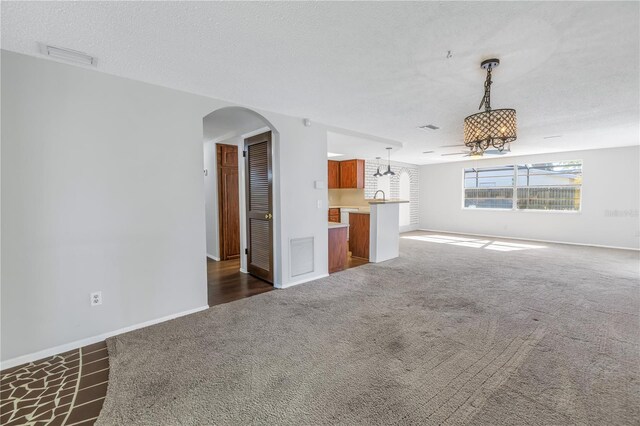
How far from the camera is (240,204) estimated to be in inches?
184

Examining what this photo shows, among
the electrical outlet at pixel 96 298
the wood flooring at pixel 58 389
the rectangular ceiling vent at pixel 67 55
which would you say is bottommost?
the wood flooring at pixel 58 389

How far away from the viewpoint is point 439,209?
31.3 ft

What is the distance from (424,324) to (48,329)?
322 cm

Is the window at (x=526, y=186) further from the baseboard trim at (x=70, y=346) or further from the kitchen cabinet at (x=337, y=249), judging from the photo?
the baseboard trim at (x=70, y=346)

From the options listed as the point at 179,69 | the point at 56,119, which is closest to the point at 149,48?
the point at 179,69

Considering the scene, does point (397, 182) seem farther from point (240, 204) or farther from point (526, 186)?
point (240, 204)

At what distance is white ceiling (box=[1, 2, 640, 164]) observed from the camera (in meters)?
1.69

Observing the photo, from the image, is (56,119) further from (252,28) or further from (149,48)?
(252,28)

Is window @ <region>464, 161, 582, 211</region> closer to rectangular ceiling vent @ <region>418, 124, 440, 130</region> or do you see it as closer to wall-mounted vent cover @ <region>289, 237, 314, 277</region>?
rectangular ceiling vent @ <region>418, 124, 440, 130</region>

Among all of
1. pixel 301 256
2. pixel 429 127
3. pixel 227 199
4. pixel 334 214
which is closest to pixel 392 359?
pixel 301 256

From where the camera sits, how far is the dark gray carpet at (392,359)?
5.44ft

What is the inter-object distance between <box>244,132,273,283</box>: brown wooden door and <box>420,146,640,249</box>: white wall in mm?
7112

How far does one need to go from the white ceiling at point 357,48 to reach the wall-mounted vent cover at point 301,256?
178 cm

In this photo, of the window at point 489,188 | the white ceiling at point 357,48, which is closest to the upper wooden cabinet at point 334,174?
the white ceiling at point 357,48
